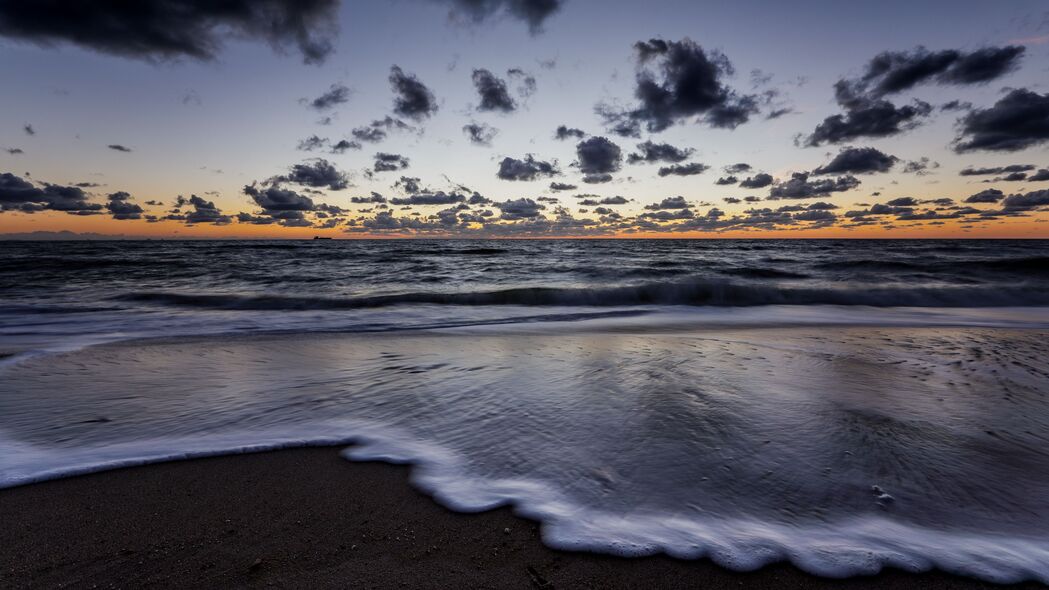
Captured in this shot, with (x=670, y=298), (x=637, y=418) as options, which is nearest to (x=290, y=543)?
(x=637, y=418)

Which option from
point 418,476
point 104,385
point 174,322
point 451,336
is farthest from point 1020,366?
point 174,322

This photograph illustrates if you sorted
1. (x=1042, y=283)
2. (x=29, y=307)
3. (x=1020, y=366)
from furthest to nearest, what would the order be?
(x=1042, y=283) → (x=29, y=307) → (x=1020, y=366)

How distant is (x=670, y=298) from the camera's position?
11734 millimetres

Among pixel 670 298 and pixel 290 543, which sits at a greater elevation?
pixel 290 543

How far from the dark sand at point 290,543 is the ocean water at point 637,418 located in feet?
0.34

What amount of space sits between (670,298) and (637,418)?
9071mm

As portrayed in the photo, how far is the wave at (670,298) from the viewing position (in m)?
11.0

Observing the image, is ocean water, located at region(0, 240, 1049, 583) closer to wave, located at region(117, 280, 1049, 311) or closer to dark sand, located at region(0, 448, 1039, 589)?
dark sand, located at region(0, 448, 1039, 589)

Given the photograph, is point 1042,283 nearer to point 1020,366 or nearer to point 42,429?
point 1020,366

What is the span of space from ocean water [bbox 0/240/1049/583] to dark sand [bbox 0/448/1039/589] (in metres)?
0.10

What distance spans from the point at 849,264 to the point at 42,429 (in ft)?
79.6

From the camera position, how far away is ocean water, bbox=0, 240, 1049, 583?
198 cm

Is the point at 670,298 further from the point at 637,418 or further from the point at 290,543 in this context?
the point at 290,543

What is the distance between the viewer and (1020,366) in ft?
15.0
